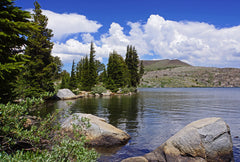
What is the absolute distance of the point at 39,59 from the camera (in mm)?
31094

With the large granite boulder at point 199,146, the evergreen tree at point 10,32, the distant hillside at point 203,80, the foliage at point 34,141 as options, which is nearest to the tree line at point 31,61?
the evergreen tree at point 10,32

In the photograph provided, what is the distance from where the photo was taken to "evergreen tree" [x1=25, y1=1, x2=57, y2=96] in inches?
1206

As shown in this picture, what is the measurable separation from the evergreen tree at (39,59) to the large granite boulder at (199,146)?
26.6 m

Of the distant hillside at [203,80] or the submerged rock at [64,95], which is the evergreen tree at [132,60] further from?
the distant hillside at [203,80]

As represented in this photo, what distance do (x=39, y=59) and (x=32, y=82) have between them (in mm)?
4264

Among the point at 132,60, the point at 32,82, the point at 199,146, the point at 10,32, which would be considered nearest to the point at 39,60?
the point at 32,82

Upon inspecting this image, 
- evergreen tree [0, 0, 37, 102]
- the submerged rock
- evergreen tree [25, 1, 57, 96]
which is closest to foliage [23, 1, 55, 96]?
evergreen tree [25, 1, 57, 96]

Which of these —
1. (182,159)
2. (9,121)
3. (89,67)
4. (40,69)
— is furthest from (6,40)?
(89,67)

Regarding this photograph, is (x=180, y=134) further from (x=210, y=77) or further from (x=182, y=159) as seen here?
(x=210, y=77)

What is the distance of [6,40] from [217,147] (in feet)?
40.4

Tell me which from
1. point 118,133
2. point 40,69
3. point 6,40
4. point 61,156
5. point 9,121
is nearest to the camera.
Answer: point 61,156

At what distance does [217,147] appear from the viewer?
8148 millimetres

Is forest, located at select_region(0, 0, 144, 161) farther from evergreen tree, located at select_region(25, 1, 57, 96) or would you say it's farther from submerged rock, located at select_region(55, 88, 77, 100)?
submerged rock, located at select_region(55, 88, 77, 100)

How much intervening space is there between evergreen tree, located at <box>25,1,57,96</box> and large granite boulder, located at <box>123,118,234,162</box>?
1047 inches
